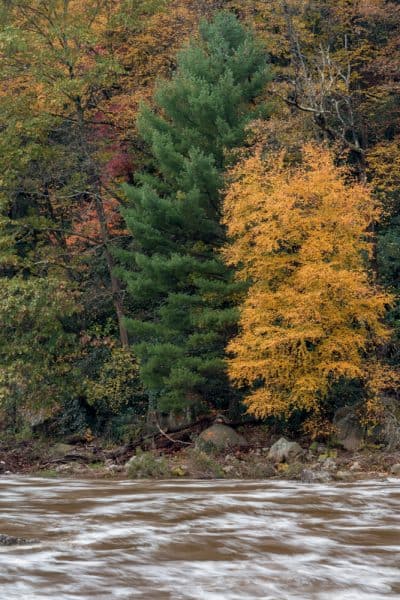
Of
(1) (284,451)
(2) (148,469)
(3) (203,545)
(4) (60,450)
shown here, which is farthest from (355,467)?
(3) (203,545)

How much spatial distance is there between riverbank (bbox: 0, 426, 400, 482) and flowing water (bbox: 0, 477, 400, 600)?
12.6 ft

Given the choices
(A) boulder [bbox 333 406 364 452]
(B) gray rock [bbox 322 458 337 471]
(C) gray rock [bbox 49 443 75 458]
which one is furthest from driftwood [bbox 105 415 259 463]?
(B) gray rock [bbox 322 458 337 471]

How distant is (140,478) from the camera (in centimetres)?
1972

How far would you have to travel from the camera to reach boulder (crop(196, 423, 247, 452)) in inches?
888

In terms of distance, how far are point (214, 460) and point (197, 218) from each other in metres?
6.93

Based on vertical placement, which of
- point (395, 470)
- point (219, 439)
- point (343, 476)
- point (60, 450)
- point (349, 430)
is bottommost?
point (343, 476)

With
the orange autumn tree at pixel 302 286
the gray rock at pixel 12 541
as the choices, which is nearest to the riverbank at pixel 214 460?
the orange autumn tree at pixel 302 286

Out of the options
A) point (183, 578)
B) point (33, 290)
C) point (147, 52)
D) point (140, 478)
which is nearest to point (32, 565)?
point (183, 578)

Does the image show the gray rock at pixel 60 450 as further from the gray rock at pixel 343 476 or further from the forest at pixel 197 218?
the gray rock at pixel 343 476

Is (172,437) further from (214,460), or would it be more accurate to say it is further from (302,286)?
(302,286)

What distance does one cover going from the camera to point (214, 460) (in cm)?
2106

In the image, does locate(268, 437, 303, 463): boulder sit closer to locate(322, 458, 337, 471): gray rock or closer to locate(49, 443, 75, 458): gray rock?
locate(322, 458, 337, 471): gray rock

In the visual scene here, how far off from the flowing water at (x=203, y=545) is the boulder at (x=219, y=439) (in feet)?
22.8

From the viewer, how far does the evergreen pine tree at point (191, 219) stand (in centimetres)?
2392
